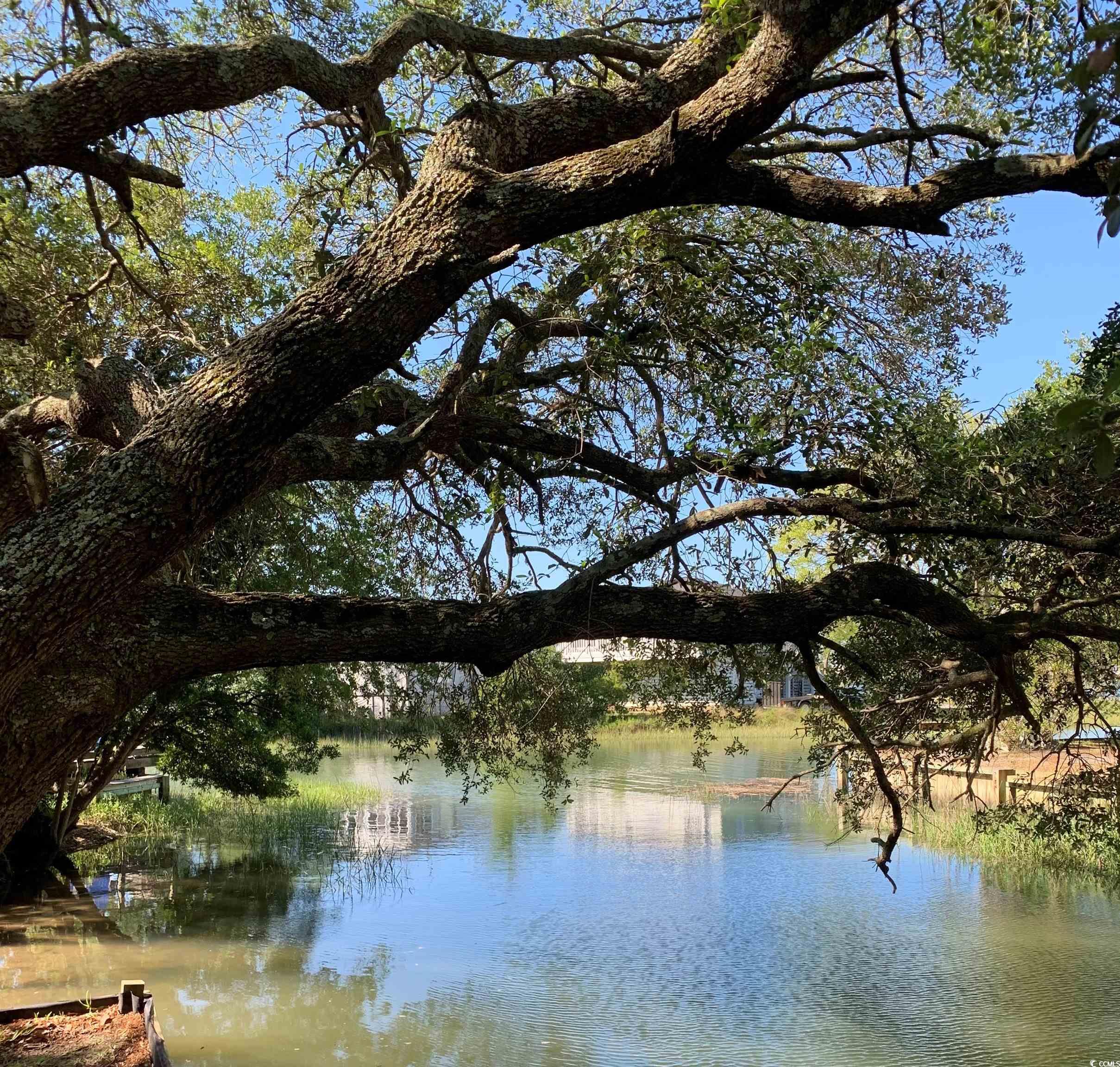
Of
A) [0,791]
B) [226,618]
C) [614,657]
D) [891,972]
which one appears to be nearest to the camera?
[0,791]

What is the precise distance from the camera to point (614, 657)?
7492 millimetres

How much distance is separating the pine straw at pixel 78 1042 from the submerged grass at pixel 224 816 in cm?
866

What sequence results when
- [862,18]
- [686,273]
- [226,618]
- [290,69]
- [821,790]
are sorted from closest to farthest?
[862,18], [226,618], [290,69], [686,273], [821,790]

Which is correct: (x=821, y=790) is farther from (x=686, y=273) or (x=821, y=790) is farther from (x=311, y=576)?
(x=686, y=273)

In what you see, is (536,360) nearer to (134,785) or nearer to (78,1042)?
(78,1042)

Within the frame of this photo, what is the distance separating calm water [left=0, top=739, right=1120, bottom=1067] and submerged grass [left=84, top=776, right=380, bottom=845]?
39.9 inches

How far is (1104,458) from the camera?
3.41 feet

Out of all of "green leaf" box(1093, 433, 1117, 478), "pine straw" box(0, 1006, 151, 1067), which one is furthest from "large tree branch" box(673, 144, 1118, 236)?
"pine straw" box(0, 1006, 151, 1067)

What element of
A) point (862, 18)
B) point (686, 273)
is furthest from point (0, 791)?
point (862, 18)

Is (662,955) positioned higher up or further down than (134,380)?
further down

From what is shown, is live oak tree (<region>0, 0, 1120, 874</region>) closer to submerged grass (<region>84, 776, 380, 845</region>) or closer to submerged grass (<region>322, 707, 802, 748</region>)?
submerged grass (<region>84, 776, 380, 845</region>)

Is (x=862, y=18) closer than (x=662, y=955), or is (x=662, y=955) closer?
(x=862, y=18)

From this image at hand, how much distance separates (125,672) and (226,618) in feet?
1.37

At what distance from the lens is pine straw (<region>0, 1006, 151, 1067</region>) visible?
4.60m
